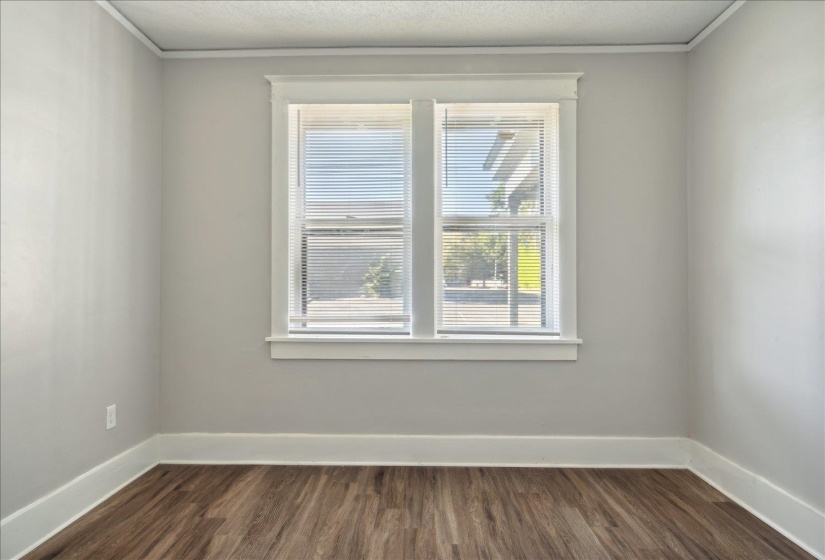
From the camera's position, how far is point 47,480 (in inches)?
79.8

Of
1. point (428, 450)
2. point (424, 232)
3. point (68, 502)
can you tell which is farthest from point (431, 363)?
point (68, 502)

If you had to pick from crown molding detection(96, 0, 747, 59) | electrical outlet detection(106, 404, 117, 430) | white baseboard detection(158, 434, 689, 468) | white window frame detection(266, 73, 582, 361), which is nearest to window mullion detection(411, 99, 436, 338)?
white window frame detection(266, 73, 582, 361)

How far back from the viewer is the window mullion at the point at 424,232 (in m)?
2.81

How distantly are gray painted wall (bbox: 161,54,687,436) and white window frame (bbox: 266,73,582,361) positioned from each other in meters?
0.08

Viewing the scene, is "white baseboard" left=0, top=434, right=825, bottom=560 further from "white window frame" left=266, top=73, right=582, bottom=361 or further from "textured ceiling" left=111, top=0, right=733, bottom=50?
"textured ceiling" left=111, top=0, right=733, bottom=50

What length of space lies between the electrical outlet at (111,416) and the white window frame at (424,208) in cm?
93

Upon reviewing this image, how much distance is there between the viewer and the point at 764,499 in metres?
2.18

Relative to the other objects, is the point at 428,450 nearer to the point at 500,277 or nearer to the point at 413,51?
the point at 500,277

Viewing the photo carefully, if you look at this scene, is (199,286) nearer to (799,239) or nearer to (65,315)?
(65,315)

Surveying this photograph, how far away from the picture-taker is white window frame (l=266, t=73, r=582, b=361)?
2.79 meters

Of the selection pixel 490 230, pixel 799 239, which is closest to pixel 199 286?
pixel 490 230

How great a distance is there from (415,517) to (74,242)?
2.27 metres

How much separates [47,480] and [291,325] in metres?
1.42

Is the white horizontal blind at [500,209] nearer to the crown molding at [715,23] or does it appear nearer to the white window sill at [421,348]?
the white window sill at [421,348]
